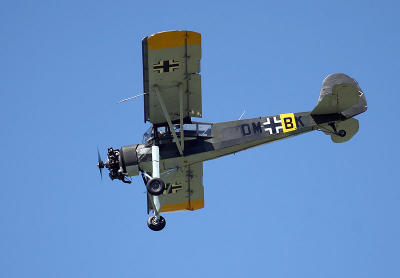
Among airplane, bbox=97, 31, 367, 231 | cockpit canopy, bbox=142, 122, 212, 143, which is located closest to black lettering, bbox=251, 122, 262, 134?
airplane, bbox=97, 31, 367, 231

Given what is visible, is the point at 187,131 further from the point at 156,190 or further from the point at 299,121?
the point at 299,121

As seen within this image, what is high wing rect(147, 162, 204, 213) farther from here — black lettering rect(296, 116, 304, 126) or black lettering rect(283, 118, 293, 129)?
black lettering rect(296, 116, 304, 126)

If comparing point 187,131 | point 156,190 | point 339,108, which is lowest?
point 156,190

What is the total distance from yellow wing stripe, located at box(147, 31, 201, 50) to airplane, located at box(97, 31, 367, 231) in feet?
1.28

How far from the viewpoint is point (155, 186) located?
17.0 m

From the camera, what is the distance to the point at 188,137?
58.6ft

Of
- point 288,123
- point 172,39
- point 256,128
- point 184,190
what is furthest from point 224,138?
point 172,39

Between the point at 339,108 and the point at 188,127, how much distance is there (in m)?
3.99

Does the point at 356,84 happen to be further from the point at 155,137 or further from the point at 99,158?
the point at 99,158

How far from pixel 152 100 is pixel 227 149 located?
2344mm

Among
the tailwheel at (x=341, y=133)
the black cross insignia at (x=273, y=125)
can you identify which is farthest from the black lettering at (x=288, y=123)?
the tailwheel at (x=341, y=133)

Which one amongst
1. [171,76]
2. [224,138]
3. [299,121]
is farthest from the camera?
[299,121]

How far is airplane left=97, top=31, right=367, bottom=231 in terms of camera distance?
54.6ft

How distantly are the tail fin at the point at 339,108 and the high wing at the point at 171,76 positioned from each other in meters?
3.27
